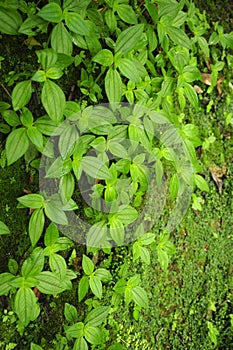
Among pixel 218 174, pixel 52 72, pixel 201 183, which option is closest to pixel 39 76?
pixel 52 72

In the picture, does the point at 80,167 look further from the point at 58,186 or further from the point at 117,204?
the point at 117,204

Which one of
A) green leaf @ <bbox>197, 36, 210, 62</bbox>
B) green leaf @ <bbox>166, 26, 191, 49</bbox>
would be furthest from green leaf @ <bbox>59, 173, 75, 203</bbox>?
green leaf @ <bbox>197, 36, 210, 62</bbox>

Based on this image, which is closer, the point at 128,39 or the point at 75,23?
the point at 75,23

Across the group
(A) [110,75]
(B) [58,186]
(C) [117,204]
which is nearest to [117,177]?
(C) [117,204]

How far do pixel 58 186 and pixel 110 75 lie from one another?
→ 0.38 metres

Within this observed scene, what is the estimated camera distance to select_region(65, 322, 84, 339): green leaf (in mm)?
1594

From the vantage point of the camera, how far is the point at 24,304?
4.66 feet

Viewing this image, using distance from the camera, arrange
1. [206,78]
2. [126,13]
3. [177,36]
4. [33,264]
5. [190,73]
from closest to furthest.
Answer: [33,264] → [126,13] → [177,36] → [190,73] → [206,78]

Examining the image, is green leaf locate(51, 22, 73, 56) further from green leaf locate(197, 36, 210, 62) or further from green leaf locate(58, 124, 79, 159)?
green leaf locate(197, 36, 210, 62)

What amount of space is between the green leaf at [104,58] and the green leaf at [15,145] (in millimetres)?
338

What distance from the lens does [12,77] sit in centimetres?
146

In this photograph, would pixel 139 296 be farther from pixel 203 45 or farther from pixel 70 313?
pixel 203 45

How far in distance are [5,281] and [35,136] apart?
425 mm

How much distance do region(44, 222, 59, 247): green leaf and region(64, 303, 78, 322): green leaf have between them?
0.23m
